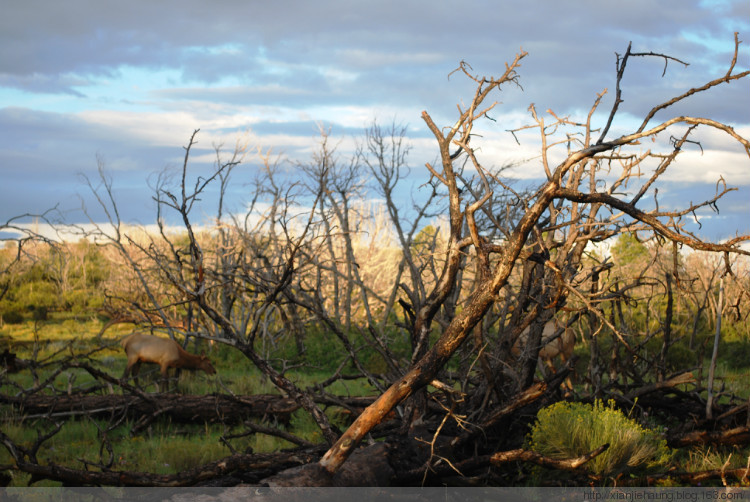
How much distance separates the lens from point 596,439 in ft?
17.7

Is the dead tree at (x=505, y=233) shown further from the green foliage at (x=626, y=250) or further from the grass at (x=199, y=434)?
the green foliage at (x=626, y=250)

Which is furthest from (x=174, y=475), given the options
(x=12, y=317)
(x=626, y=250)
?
(x=12, y=317)

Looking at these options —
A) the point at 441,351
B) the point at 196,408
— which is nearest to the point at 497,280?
the point at 441,351

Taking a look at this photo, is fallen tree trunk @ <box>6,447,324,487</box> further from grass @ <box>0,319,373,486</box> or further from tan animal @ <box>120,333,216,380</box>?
tan animal @ <box>120,333,216,380</box>

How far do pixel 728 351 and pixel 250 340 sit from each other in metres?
12.4

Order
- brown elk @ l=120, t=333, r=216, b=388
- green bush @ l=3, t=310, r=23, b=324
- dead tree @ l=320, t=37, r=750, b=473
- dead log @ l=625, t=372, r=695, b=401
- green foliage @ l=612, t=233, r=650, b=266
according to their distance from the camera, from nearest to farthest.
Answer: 1. dead tree @ l=320, t=37, r=750, b=473
2. dead log @ l=625, t=372, r=695, b=401
3. brown elk @ l=120, t=333, r=216, b=388
4. green foliage @ l=612, t=233, r=650, b=266
5. green bush @ l=3, t=310, r=23, b=324

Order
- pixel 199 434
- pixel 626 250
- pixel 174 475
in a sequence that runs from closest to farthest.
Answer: pixel 174 475 < pixel 199 434 < pixel 626 250

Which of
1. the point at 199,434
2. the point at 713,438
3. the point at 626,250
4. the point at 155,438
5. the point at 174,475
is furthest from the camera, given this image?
the point at 626,250

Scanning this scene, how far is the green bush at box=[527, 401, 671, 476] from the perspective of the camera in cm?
539

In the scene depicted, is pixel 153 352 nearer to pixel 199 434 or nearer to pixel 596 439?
pixel 199 434

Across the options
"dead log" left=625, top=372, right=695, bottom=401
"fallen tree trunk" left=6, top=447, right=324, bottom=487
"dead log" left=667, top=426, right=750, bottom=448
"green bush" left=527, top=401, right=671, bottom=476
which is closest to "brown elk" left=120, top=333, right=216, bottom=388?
"fallen tree trunk" left=6, top=447, right=324, bottom=487

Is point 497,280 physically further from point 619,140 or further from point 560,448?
point 560,448

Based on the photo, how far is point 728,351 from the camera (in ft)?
45.5

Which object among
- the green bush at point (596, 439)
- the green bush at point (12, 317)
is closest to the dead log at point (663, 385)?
the green bush at point (596, 439)
